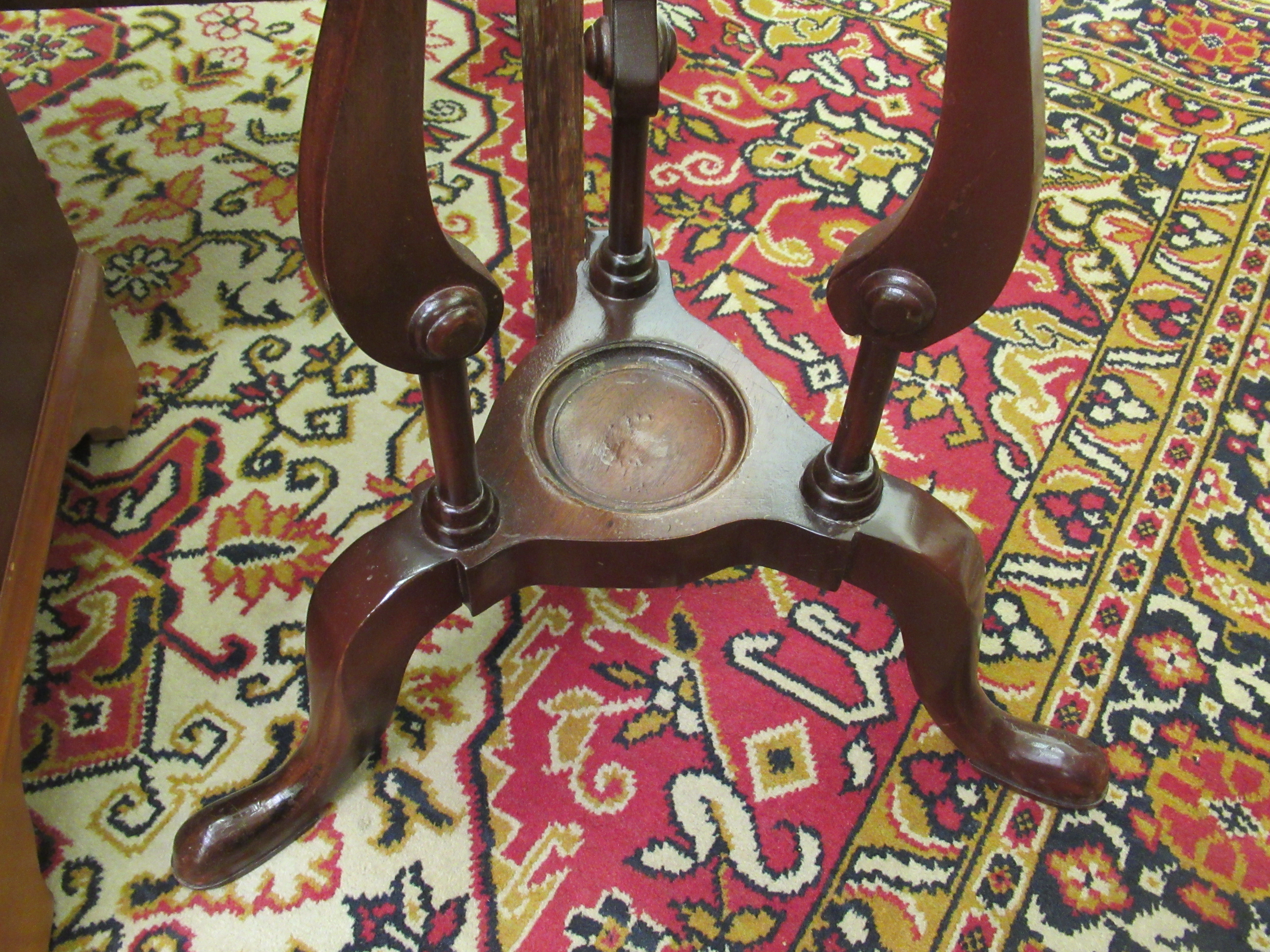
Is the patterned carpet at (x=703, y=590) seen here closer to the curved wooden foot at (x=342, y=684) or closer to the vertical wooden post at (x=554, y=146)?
the curved wooden foot at (x=342, y=684)

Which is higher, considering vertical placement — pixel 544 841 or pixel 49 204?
pixel 49 204

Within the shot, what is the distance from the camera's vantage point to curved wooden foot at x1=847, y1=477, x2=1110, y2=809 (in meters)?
0.83

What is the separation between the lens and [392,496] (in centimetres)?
122

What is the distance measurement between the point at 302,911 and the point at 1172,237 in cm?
148

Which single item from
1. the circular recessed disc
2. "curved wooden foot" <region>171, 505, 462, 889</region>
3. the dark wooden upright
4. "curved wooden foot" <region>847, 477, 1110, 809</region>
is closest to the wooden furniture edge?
the dark wooden upright

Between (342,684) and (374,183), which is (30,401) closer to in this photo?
(342,684)

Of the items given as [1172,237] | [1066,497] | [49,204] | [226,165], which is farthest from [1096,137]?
[49,204]

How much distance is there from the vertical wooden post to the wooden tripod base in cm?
12

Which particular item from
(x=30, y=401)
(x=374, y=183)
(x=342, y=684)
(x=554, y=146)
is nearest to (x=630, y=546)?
(x=342, y=684)

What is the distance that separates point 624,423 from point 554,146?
37 centimetres

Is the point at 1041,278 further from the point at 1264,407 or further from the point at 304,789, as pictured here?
the point at 304,789

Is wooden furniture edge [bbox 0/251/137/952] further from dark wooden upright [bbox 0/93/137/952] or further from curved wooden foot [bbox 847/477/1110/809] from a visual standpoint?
curved wooden foot [bbox 847/477/1110/809]

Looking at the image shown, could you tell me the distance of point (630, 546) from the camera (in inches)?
32.7

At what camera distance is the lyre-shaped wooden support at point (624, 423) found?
0.57 m
